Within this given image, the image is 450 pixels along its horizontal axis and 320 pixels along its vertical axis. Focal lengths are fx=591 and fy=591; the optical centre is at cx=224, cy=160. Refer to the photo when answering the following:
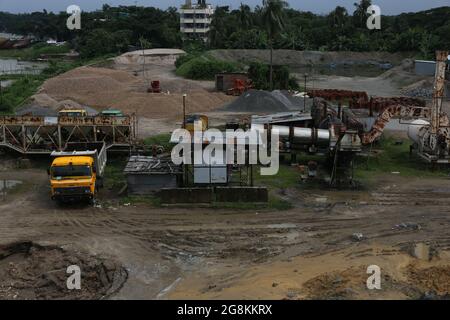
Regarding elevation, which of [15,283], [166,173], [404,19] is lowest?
[15,283]

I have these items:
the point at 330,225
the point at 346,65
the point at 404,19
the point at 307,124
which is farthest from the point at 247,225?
the point at 404,19

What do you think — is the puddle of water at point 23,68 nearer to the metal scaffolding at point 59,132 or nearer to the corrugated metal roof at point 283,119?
the metal scaffolding at point 59,132

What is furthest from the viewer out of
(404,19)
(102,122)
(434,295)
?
(404,19)

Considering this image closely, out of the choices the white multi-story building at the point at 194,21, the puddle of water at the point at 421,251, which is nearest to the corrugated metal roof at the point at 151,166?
the puddle of water at the point at 421,251

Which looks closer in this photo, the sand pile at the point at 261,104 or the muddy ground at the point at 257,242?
the muddy ground at the point at 257,242

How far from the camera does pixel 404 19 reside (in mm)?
124875

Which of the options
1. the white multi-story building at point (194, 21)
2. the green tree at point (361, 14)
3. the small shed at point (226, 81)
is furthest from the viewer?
the white multi-story building at point (194, 21)

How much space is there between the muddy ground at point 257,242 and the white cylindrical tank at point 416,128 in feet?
18.7

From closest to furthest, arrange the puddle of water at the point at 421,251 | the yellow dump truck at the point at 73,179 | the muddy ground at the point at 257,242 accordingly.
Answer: the muddy ground at the point at 257,242
the puddle of water at the point at 421,251
the yellow dump truck at the point at 73,179

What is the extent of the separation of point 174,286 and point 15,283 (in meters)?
4.71

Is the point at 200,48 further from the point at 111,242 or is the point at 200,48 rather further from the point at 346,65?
the point at 111,242

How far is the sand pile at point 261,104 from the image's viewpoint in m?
48.1

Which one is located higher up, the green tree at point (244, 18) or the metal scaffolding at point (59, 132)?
the green tree at point (244, 18)

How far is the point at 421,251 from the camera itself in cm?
1881
